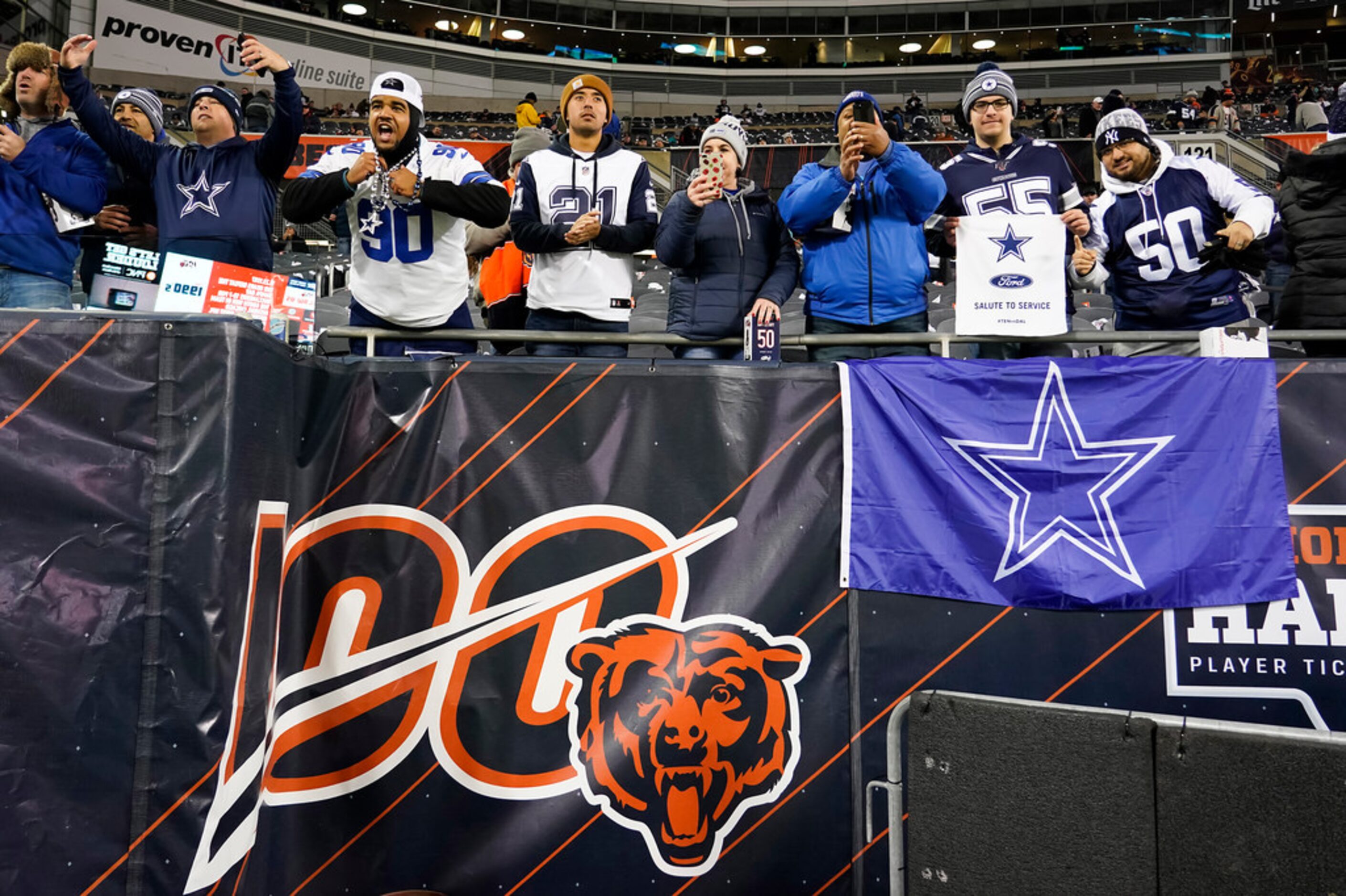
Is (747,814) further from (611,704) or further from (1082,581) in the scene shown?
(1082,581)

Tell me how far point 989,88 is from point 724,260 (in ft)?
4.69

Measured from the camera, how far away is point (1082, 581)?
296 centimetres

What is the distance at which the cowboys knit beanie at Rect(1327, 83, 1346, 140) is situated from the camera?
12.4 ft

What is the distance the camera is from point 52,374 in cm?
234

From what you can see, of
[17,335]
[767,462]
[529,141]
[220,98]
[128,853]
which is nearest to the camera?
[128,853]

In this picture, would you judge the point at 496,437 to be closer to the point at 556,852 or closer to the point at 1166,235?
Result: the point at 556,852

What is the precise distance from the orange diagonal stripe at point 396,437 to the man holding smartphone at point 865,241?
1343mm

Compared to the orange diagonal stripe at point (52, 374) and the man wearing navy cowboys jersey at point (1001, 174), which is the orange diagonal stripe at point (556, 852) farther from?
the man wearing navy cowboys jersey at point (1001, 174)

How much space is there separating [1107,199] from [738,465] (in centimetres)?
206

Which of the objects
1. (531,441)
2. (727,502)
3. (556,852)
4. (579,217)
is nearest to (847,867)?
(556,852)

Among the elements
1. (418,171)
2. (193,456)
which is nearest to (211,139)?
(418,171)

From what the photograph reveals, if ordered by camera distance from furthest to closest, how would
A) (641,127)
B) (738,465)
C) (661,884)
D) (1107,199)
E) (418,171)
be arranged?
(641,127)
(1107,199)
(418,171)
(738,465)
(661,884)

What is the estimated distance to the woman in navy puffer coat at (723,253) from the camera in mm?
3559

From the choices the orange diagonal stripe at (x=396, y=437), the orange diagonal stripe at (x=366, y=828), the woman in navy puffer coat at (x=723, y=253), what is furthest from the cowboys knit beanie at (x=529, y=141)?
the orange diagonal stripe at (x=366, y=828)
